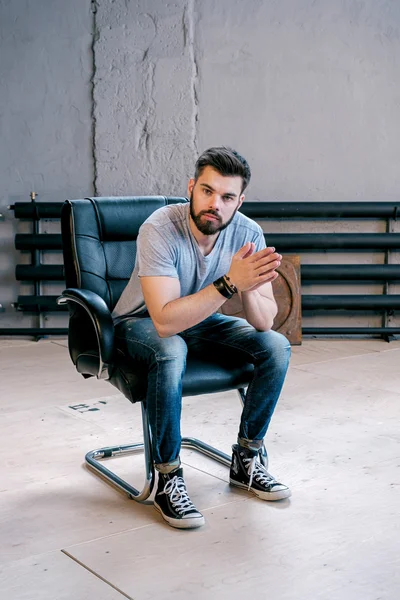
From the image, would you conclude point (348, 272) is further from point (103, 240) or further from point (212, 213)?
point (212, 213)

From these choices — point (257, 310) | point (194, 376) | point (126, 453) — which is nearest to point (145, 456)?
point (194, 376)

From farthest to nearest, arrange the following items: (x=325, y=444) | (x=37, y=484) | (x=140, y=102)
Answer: (x=140, y=102), (x=325, y=444), (x=37, y=484)

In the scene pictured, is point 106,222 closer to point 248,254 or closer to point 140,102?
point 248,254

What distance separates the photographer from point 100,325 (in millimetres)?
2361

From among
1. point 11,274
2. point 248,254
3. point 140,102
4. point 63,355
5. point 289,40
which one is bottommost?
point 63,355

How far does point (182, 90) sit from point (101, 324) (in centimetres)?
296

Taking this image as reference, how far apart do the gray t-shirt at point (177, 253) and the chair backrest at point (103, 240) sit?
0.37ft

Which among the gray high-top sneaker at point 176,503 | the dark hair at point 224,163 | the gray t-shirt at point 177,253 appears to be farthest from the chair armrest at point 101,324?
the dark hair at point 224,163

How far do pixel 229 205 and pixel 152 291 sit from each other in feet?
1.21

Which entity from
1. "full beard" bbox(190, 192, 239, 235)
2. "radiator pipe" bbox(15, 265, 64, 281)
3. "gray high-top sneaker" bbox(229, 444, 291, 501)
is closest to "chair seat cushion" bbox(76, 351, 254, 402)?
"gray high-top sneaker" bbox(229, 444, 291, 501)

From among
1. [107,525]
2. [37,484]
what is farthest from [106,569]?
[37,484]

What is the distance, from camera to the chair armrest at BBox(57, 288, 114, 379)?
2.35 metres

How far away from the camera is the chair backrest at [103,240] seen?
264 centimetres

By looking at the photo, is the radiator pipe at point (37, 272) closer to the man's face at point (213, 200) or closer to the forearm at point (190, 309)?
the man's face at point (213, 200)
